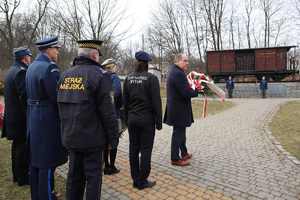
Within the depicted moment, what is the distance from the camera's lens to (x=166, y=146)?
732 centimetres

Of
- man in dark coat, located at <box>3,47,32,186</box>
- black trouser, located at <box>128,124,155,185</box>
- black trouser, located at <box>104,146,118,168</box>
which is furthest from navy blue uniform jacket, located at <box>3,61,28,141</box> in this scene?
black trouser, located at <box>128,124,155,185</box>

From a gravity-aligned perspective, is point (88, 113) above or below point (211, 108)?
above

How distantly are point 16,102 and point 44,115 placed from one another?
1.20 metres

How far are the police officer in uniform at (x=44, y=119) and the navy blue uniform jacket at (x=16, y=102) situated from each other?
32.0 inches

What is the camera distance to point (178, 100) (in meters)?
5.27

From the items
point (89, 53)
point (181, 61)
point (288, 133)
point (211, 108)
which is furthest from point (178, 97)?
point (211, 108)

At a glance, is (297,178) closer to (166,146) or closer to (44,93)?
(166,146)

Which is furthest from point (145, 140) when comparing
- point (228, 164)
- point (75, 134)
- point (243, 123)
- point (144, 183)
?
point (243, 123)

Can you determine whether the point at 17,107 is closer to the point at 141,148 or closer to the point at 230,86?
the point at 141,148

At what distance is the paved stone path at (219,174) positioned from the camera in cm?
425

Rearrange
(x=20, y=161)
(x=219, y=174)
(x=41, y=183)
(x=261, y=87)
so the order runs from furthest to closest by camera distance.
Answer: (x=261, y=87), (x=219, y=174), (x=20, y=161), (x=41, y=183)

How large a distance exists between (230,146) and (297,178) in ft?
8.00

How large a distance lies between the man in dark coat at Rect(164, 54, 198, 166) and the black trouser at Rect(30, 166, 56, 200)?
7.88ft

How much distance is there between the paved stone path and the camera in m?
4.25
